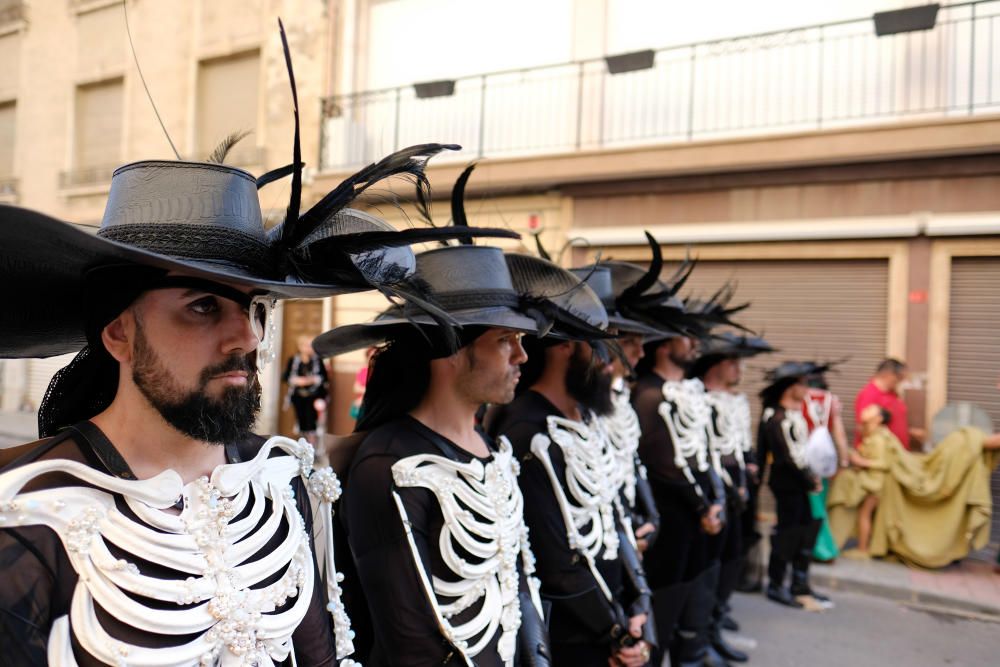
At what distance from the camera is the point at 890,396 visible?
754 cm

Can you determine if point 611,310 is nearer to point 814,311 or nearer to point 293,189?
point 293,189

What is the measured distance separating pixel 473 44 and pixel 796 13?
4.64 m

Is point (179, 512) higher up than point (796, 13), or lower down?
lower down

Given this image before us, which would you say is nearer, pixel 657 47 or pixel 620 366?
pixel 620 366

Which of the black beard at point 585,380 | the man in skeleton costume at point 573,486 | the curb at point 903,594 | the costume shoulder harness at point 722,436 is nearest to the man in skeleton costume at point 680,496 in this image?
the costume shoulder harness at point 722,436

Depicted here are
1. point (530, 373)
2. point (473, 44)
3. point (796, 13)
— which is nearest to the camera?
point (530, 373)

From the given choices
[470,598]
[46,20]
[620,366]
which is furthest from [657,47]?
[46,20]

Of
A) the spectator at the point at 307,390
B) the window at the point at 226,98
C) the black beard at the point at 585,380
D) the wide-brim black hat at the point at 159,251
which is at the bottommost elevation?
the spectator at the point at 307,390

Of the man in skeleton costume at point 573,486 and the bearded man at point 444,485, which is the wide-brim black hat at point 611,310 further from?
the bearded man at point 444,485

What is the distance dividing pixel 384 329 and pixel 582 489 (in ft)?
3.78

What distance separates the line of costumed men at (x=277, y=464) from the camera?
1319 millimetres

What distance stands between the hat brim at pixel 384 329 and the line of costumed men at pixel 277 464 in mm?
12

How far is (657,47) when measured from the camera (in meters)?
9.98

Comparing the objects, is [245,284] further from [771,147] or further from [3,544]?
[771,147]
